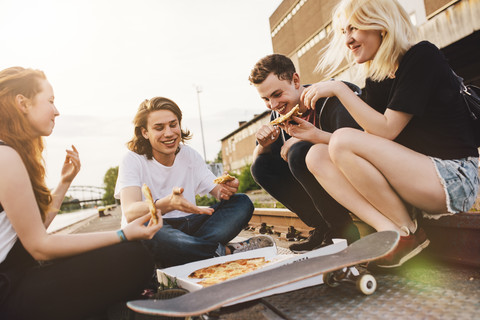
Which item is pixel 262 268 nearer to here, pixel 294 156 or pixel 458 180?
pixel 458 180

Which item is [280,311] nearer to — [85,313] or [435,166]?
[85,313]

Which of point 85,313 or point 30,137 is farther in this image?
point 30,137

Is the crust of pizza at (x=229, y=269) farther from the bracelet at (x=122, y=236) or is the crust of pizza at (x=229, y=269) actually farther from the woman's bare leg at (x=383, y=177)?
the woman's bare leg at (x=383, y=177)

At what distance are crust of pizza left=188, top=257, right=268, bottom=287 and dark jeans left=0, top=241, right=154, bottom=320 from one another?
20.2 inches

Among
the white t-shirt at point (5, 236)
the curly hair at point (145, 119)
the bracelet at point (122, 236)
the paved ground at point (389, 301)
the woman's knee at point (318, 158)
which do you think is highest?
the curly hair at point (145, 119)

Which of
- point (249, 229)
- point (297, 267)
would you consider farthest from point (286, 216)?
point (297, 267)

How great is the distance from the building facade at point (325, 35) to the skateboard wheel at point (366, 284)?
151cm

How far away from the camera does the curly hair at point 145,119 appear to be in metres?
3.29

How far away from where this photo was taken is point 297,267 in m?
1.69

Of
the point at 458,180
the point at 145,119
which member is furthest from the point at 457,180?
the point at 145,119

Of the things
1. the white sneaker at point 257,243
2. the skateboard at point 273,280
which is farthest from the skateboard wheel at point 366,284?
the white sneaker at point 257,243

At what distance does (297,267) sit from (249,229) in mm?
3933

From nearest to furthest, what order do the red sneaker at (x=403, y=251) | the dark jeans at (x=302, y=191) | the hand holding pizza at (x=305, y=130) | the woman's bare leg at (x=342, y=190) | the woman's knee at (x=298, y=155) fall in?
1. the red sneaker at (x=403, y=251)
2. the woman's bare leg at (x=342, y=190)
3. the hand holding pizza at (x=305, y=130)
4. the dark jeans at (x=302, y=191)
5. the woman's knee at (x=298, y=155)

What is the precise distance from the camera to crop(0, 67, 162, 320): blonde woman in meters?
1.58
